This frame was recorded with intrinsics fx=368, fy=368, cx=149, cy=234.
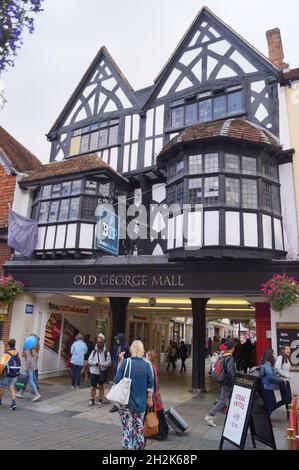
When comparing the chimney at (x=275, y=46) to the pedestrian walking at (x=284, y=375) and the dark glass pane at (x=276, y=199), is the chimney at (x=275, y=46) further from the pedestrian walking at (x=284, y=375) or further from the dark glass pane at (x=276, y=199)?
the pedestrian walking at (x=284, y=375)

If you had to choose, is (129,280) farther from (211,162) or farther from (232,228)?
(211,162)

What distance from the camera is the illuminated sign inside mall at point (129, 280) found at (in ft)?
38.1

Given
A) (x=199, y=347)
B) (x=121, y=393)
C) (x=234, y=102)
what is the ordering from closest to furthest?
(x=121, y=393)
(x=199, y=347)
(x=234, y=102)

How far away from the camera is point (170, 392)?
1205 centimetres

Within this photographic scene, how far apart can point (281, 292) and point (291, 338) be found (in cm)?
132

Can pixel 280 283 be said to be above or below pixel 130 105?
below

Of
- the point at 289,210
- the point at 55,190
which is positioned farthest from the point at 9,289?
the point at 289,210

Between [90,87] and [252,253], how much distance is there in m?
11.0

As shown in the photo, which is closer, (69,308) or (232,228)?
(232,228)

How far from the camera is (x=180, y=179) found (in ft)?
37.7

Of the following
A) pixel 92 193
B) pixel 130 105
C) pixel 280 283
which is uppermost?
pixel 130 105

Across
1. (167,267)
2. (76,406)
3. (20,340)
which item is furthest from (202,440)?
(20,340)

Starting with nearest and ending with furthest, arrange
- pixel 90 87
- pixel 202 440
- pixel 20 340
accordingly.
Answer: pixel 202 440 < pixel 20 340 < pixel 90 87
